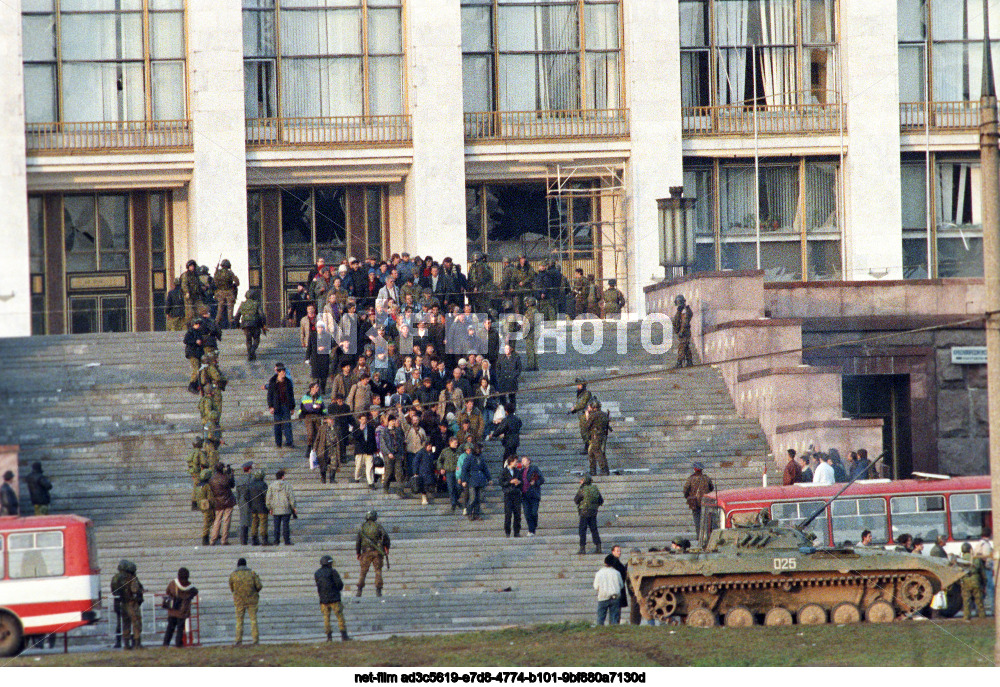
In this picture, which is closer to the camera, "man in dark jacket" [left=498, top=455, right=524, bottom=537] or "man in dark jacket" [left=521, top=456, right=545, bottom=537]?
"man in dark jacket" [left=498, top=455, right=524, bottom=537]

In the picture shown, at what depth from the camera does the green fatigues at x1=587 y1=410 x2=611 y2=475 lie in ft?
103

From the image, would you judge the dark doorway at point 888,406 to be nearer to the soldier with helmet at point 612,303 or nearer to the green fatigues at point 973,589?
the soldier with helmet at point 612,303

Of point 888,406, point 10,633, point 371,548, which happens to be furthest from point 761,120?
point 10,633

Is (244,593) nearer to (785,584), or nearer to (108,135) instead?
(785,584)

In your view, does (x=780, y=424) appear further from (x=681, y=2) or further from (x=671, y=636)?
(x=681, y=2)

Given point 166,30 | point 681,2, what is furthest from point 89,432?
point 681,2

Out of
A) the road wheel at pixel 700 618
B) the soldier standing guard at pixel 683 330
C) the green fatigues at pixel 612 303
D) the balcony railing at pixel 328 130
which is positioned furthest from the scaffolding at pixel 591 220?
the road wheel at pixel 700 618

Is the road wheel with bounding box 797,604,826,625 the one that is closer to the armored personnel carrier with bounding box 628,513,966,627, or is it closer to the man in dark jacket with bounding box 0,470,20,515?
the armored personnel carrier with bounding box 628,513,966,627

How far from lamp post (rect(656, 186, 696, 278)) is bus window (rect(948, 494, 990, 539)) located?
53.4ft

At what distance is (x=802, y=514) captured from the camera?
90.0 ft

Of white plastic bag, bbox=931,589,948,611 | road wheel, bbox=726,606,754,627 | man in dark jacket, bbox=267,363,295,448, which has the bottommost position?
road wheel, bbox=726,606,754,627

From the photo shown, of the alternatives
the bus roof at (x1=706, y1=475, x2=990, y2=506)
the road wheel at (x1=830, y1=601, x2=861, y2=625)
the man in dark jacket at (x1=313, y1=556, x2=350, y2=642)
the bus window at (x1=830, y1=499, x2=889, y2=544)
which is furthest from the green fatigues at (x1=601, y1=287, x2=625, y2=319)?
the man in dark jacket at (x1=313, y1=556, x2=350, y2=642)

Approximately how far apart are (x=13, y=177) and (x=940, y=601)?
2951cm

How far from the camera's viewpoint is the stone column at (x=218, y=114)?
44656 millimetres
